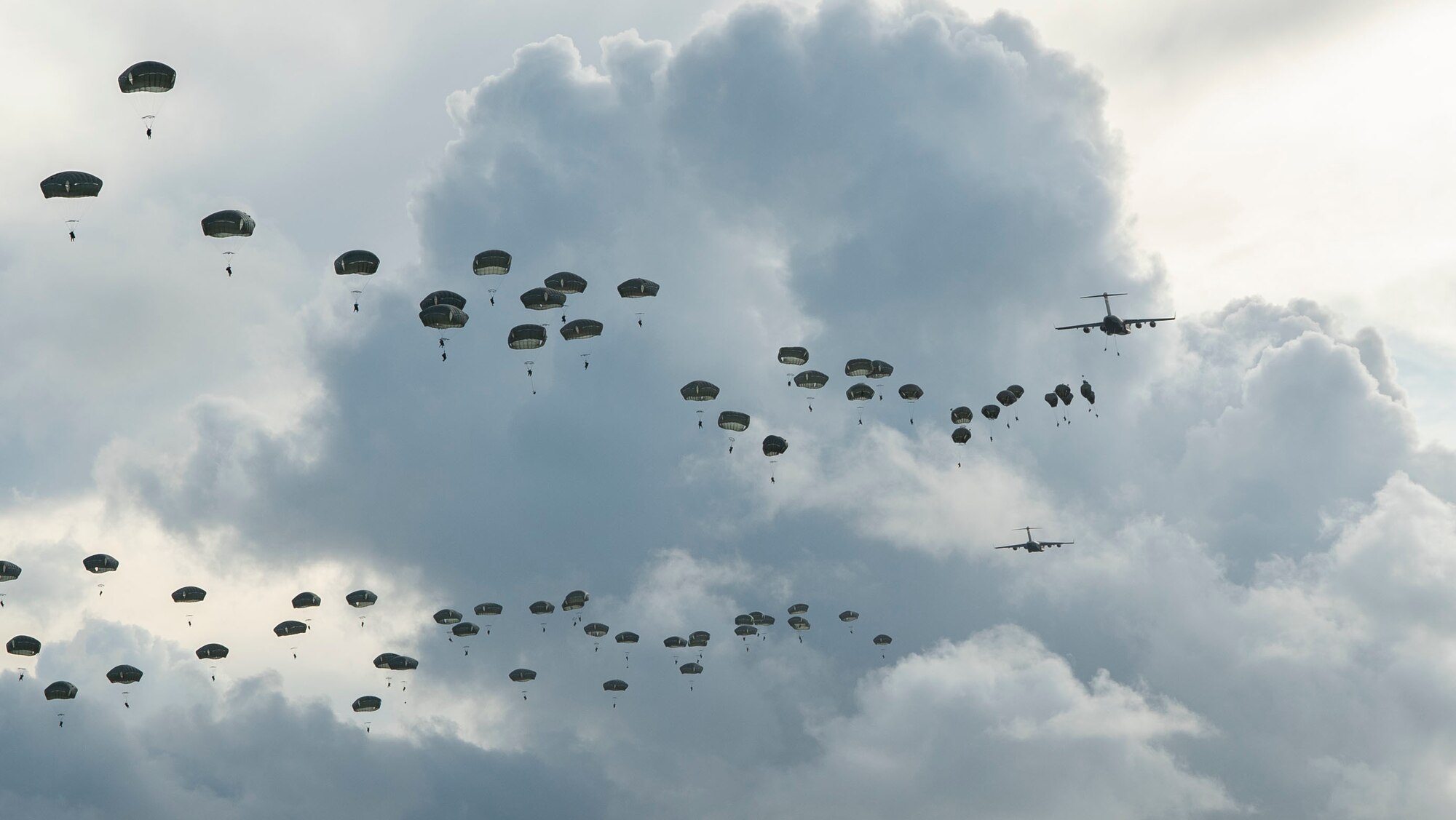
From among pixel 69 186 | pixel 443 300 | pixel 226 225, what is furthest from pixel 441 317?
pixel 69 186

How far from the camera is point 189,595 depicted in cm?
17562

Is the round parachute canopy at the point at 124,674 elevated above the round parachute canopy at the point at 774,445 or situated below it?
below

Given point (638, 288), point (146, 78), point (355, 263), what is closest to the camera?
point (146, 78)

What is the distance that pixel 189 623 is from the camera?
532ft

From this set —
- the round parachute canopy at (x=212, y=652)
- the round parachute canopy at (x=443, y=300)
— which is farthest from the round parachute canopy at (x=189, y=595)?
the round parachute canopy at (x=443, y=300)

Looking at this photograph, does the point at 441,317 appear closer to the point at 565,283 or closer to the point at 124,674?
the point at 565,283

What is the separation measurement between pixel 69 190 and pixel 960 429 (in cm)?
11908

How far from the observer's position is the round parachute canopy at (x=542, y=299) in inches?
5945

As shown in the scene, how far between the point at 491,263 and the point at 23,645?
3379 inches

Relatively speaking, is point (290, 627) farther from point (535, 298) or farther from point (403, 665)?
point (535, 298)

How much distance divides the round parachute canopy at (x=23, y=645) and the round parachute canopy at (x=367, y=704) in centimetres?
4467

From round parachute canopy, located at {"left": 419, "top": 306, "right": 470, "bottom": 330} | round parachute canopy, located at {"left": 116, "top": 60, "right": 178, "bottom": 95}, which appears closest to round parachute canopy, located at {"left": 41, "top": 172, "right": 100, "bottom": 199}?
round parachute canopy, located at {"left": 116, "top": 60, "right": 178, "bottom": 95}

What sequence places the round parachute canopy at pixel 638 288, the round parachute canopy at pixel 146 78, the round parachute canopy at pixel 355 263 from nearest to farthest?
the round parachute canopy at pixel 146 78 < the round parachute canopy at pixel 355 263 < the round parachute canopy at pixel 638 288

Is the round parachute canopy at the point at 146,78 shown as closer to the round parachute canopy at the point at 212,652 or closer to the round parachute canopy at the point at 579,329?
the round parachute canopy at the point at 579,329
